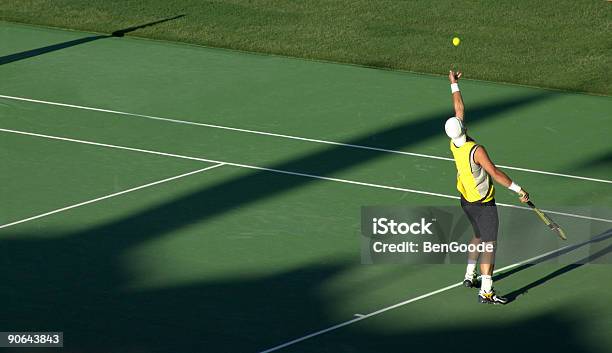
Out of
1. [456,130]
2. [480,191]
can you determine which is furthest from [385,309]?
[456,130]

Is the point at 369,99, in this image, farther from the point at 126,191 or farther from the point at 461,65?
the point at 126,191

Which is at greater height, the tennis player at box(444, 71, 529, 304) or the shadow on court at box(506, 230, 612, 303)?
the tennis player at box(444, 71, 529, 304)

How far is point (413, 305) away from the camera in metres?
15.8

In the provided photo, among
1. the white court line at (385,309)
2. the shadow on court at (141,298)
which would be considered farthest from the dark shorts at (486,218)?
the shadow on court at (141,298)

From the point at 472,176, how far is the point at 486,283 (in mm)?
1287

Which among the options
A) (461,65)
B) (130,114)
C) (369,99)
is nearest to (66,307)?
(130,114)

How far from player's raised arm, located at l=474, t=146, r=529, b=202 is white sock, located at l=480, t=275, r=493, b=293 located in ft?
3.34

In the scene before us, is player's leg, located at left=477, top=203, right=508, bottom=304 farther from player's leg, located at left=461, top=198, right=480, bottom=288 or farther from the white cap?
the white cap

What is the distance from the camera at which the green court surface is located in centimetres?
1520

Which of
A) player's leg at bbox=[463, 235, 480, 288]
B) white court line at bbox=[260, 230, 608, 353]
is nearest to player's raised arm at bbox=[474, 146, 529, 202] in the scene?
player's leg at bbox=[463, 235, 480, 288]

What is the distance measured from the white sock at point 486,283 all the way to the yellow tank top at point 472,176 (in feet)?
3.03

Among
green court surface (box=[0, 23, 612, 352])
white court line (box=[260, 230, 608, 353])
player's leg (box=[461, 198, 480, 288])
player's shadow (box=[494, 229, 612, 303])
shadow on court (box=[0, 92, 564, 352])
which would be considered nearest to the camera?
white court line (box=[260, 230, 608, 353])

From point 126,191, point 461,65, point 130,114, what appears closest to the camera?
point 126,191

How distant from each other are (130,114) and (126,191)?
4.71 m
